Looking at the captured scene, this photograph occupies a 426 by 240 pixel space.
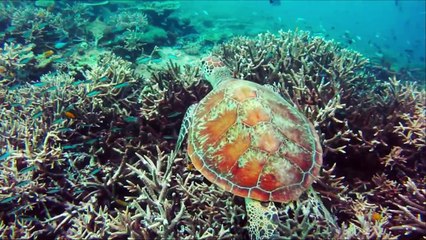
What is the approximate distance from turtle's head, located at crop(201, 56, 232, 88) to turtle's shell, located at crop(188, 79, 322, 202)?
0.79 metres

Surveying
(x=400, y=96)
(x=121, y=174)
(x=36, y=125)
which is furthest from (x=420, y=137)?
(x=36, y=125)

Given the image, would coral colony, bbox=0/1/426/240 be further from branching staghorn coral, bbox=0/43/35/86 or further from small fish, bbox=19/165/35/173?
branching staghorn coral, bbox=0/43/35/86

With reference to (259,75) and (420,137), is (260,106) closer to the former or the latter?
(259,75)

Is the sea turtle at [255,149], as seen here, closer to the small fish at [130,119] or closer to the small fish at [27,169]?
the small fish at [130,119]

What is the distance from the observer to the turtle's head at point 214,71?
420 centimetres

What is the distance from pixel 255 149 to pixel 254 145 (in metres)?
0.05

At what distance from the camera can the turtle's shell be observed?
2.66 metres

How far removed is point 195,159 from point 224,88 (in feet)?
3.32

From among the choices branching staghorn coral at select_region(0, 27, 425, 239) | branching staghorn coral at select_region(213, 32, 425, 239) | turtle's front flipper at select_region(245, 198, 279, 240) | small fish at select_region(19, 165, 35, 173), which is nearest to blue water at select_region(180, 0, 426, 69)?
branching staghorn coral at select_region(213, 32, 425, 239)

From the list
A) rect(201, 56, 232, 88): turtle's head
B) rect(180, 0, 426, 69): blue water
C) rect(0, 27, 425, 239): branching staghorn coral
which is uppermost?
rect(201, 56, 232, 88): turtle's head

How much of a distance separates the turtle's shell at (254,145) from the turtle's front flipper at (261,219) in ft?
0.43

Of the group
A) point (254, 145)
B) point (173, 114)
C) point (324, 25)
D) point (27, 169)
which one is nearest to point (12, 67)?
point (27, 169)

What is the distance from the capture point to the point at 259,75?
4945 millimetres

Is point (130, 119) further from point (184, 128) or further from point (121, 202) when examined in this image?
point (121, 202)
